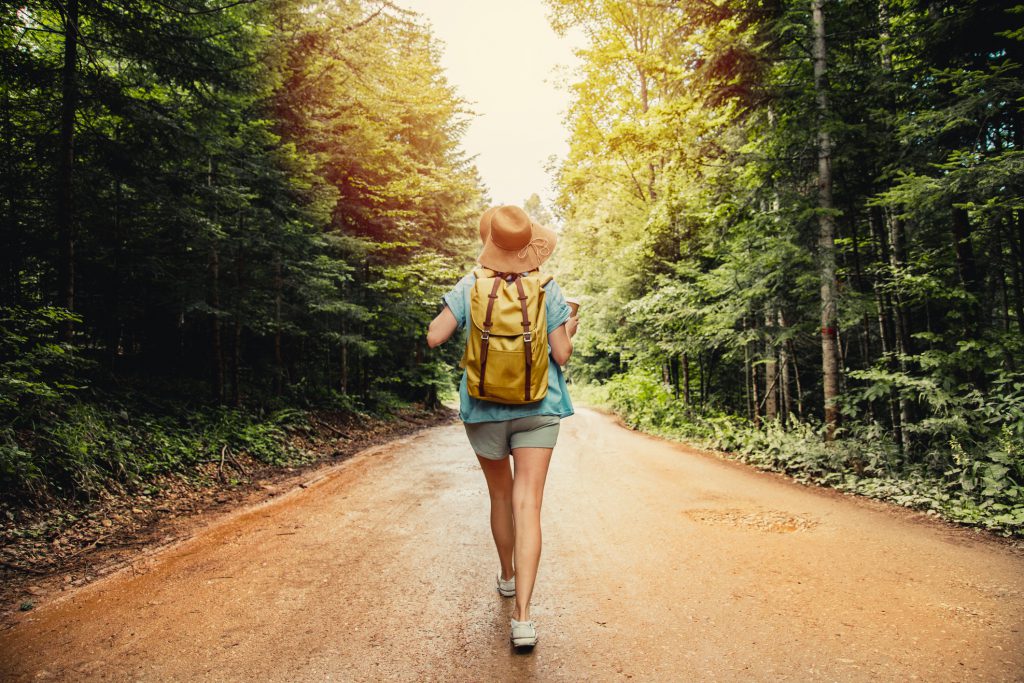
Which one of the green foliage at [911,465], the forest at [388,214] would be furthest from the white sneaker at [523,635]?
the green foliage at [911,465]

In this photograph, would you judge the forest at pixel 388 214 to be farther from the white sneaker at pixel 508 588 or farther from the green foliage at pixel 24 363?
the white sneaker at pixel 508 588

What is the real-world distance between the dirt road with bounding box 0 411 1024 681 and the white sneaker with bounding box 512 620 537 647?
0.26ft

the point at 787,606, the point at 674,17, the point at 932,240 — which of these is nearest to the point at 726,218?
the point at 932,240

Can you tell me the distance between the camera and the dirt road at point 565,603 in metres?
2.35

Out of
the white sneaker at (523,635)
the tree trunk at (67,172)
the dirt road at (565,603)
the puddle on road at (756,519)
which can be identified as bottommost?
the puddle on road at (756,519)

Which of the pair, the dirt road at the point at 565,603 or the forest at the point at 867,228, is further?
the forest at the point at 867,228

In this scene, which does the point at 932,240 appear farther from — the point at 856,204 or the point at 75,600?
the point at 75,600

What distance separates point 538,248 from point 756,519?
3.94 meters

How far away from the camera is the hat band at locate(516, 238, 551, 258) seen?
275 centimetres

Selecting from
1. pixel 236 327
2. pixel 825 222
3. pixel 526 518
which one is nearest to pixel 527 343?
pixel 526 518

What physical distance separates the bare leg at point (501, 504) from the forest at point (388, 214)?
13.9ft

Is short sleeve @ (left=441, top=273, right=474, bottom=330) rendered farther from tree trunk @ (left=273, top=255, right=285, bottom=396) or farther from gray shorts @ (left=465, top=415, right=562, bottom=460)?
tree trunk @ (left=273, top=255, right=285, bottom=396)

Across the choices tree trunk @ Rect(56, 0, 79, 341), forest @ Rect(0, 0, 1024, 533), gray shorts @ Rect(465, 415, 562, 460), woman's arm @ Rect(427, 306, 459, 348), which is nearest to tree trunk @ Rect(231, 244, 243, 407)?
forest @ Rect(0, 0, 1024, 533)

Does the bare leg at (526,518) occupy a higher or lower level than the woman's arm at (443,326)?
lower
